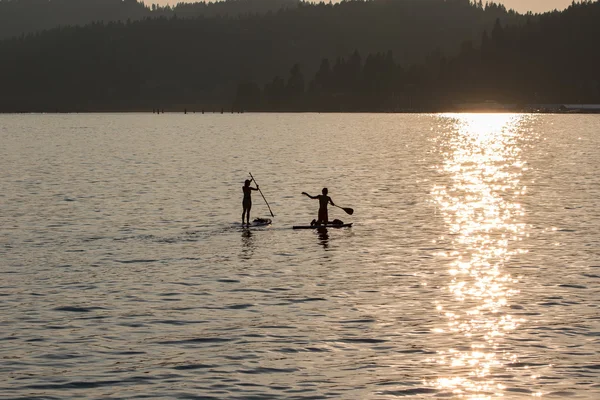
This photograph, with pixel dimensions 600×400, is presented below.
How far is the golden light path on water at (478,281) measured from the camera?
23406 millimetres

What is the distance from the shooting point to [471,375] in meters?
23.0

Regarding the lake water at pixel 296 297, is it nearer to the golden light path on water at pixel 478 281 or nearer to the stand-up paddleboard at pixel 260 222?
the golden light path on water at pixel 478 281

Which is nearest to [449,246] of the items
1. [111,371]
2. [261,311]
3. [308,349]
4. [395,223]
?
[395,223]

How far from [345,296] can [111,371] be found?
1068 centimetres

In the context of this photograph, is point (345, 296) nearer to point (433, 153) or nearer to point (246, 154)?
point (246, 154)

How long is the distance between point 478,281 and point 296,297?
7.16 metres

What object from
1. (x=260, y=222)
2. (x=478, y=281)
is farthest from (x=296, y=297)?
(x=260, y=222)

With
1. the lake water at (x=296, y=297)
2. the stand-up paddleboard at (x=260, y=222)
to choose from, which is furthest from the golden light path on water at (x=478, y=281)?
the stand-up paddleboard at (x=260, y=222)

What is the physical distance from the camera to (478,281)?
3500cm

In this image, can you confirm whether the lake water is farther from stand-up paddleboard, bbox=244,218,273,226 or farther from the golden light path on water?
stand-up paddleboard, bbox=244,218,273,226

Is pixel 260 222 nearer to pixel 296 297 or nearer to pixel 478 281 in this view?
pixel 478 281

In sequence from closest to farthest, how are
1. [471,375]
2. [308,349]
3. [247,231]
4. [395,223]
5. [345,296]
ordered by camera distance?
[471,375]
[308,349]
[345,296]
[247,231]
[395,223]

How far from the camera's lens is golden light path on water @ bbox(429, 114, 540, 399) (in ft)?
76.8

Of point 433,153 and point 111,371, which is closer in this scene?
point 111,371
